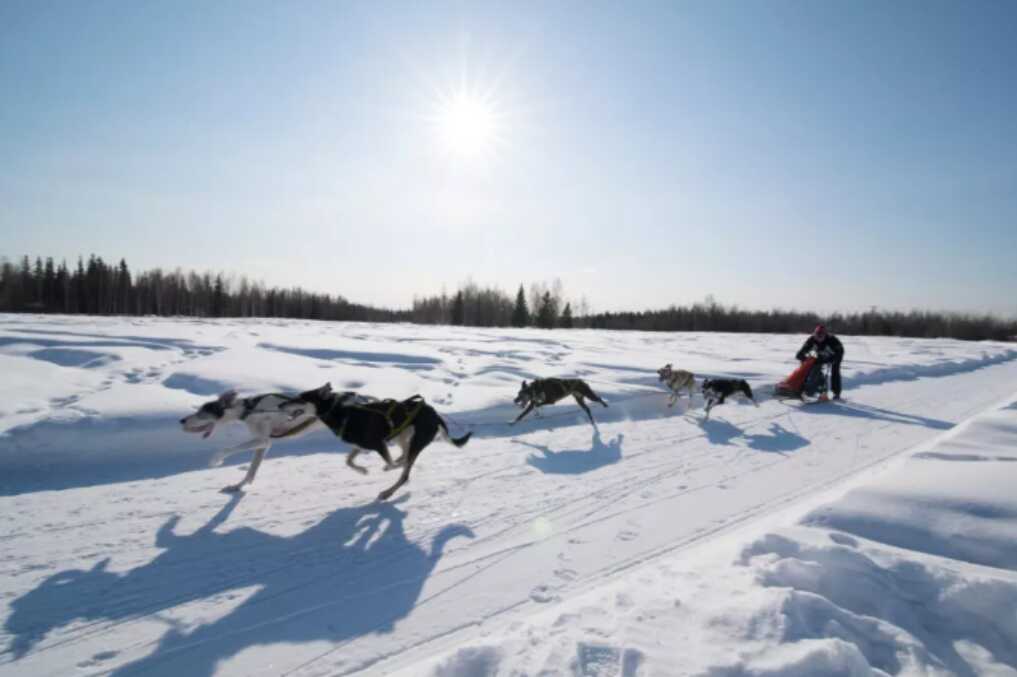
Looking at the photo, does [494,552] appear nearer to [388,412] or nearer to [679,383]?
[388,412]

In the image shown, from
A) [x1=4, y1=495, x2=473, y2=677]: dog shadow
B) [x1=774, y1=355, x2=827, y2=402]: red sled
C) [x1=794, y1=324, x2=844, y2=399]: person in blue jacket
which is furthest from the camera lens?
[x1=794, y1=324, x2=844, y2=399]: person in blue jacket

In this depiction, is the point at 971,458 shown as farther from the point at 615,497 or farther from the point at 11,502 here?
the point at 11,502

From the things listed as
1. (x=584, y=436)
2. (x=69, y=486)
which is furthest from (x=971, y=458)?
(x=69, y=486)

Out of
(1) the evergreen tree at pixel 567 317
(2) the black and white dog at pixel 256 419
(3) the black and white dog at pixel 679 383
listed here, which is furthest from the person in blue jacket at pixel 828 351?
(1) the evergreen tree at pixel 567 317

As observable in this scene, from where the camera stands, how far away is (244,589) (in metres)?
2.99

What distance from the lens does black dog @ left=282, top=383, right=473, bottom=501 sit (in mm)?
4531

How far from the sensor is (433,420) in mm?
5027

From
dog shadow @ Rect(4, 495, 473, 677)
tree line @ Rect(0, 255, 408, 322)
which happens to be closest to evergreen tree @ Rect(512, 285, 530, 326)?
tree line @ Rect(0, 255, 408, 322)

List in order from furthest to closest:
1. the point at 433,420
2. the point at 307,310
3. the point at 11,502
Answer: the point at 307,310, the point at 433,420, the point at 11,502

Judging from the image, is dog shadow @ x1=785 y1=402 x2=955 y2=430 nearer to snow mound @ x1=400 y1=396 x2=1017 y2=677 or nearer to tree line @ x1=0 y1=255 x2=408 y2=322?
snow mound @ x1=400 y1=396 x2=1017 y2=677

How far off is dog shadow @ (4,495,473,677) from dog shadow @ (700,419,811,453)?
16.1ft

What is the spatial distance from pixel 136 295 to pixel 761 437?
7743 cm

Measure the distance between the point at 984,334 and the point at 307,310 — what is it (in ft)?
327

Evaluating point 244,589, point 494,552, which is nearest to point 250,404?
point 244,589
